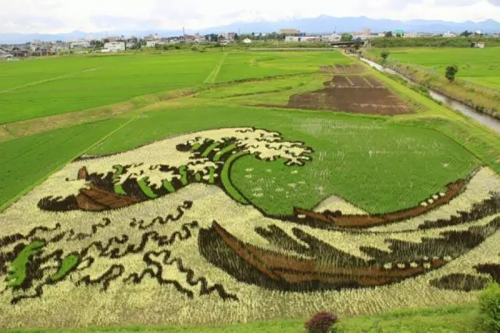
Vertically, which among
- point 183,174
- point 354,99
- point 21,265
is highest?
point 354,99

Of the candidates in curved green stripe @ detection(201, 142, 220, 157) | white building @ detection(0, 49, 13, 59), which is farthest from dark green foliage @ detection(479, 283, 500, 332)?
white building @ detection(0, 49, 13, 59)

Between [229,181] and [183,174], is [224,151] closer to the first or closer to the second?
[183,174]

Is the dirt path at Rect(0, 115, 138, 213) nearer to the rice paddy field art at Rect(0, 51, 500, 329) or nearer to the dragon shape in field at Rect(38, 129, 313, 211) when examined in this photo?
the rice paddy field art at Rect(0, 51, 500, 329)

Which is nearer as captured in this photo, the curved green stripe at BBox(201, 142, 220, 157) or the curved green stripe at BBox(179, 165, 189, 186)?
the curved green stripe at BBox(179, 165, 189, 186)

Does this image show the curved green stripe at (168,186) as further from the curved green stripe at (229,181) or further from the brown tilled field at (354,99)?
the brown tilled field at (354,99)

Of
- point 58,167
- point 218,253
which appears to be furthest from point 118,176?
point 218,253
